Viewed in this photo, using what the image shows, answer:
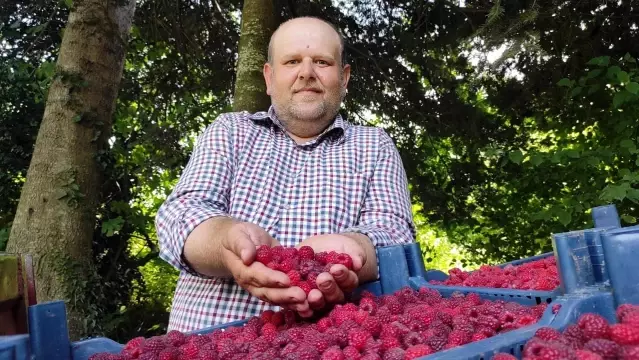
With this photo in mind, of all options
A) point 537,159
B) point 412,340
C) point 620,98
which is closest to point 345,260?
point 412,340

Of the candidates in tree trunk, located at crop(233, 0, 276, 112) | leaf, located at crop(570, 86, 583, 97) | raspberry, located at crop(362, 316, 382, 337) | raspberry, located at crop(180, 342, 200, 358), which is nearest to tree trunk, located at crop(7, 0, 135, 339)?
tree trunk, located at crop(233, 0, 276, 112)

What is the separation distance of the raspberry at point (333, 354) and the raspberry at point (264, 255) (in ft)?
1.05

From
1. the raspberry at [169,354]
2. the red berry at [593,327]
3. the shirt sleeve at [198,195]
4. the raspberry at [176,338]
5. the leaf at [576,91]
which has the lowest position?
the red berry at [593,327]

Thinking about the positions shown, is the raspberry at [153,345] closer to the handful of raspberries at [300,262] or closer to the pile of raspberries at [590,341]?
the handful of raspberries at [300,262]

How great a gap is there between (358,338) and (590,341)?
17.1 inches

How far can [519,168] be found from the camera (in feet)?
16.4

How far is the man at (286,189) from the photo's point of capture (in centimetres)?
161

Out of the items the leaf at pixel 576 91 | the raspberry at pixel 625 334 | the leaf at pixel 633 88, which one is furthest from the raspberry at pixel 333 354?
the leaf at pixel 576 91

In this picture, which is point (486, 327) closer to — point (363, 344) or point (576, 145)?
point (363, 344)

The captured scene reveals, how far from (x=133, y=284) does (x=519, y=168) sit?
3.82m

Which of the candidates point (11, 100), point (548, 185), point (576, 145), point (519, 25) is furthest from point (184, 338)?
point (11, 100)

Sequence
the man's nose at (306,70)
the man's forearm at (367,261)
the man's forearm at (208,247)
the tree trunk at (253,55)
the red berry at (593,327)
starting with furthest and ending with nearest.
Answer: the tree trunk at (253,55) → the man's nose at (306,70) → the man's forearm at (367,261) → the man's forearm at (208,247) → the red berry at (593,327)

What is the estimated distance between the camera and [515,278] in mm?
1605

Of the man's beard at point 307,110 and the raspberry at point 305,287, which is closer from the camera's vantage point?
the raspberry at point 305,287
